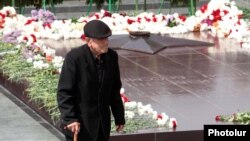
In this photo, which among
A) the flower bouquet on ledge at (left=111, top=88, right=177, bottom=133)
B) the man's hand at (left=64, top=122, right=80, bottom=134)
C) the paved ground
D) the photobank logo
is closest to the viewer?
the man's hand at (left=64, top=122, right=80, bottom=134)

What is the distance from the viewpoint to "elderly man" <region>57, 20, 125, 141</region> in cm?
700

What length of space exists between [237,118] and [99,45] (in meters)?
2.54

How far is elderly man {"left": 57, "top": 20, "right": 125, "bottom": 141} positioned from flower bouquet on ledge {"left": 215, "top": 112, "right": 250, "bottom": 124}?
2.19 meters

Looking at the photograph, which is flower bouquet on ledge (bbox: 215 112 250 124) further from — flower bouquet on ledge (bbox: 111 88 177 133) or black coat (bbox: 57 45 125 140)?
black coat (bbox: 57 45 125 140)

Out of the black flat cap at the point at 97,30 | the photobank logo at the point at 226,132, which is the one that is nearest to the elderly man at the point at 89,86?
the black flat cap at the point at 97,30

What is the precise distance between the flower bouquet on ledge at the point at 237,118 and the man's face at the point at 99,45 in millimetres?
2441

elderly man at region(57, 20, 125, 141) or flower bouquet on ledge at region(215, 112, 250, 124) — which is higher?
elderly man at region(57, 20, 125, 141)

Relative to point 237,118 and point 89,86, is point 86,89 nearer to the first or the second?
point 89,86

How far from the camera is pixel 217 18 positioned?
1466 centimetres

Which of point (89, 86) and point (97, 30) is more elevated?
point (97, 30)

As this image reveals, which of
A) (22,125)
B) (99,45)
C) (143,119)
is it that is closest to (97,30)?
(99,45)

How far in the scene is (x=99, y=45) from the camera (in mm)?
7008

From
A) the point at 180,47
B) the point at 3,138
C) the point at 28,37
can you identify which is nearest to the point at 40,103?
the point at 3,138

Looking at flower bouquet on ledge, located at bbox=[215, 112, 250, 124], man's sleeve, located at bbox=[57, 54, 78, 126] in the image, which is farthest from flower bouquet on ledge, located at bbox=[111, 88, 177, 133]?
man's sleeve, located at bbox=[57, 54, 78, 126]
